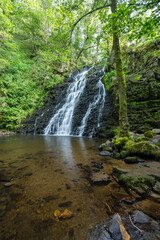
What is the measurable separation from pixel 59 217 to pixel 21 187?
88 cm

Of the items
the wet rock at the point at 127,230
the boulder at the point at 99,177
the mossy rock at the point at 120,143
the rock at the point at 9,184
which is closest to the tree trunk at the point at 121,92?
the mossy rock at the point at 120,143

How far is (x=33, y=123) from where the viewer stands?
12414 millimetres

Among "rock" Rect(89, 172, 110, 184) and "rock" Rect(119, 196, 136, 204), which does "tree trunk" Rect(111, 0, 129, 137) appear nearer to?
"rock" Rect(89, 172, 110, 184)

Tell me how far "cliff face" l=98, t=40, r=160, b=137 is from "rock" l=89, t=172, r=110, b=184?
4534mm

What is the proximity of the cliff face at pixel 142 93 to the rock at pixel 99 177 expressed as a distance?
4534mm

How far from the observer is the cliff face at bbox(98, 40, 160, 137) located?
5.60 m

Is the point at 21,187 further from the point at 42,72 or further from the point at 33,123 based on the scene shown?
the point at 42,72

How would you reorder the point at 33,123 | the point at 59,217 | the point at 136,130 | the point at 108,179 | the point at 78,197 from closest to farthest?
1. the point at 59,217
2. the point at 78,197
3. the point at 108,179
4. the point at 136,130
5. the point at 33,123

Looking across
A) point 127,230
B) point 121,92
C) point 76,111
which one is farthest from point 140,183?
point 76,111

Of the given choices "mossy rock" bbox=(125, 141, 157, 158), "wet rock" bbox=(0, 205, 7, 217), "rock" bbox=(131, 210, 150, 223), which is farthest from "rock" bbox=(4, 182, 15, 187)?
"mossy rock" bbox=(125, 141, 157, 158)

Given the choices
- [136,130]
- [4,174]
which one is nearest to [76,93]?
[136,130]

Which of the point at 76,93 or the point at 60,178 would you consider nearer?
the point at 60,178

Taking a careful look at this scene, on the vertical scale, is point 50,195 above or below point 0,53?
below

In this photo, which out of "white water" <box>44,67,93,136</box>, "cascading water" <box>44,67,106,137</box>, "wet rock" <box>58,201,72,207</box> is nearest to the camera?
"wet rock" <box>58,201,72,207</box>
